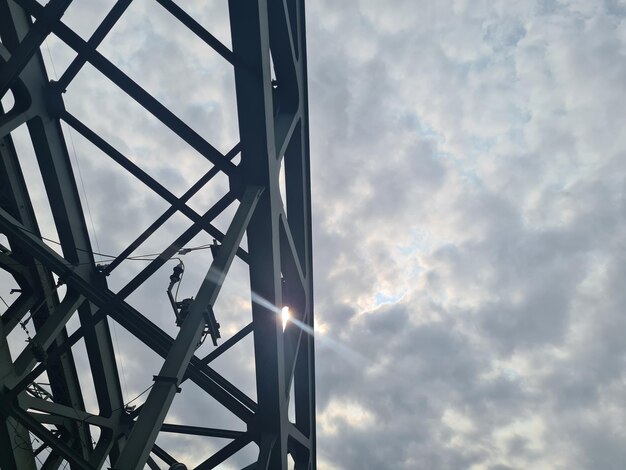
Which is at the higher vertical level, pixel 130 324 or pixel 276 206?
pixel 276 206

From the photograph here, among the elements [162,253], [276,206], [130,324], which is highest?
[162,253]

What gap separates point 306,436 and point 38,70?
31.7ft

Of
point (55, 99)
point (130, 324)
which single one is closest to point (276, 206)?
point (130, 324)

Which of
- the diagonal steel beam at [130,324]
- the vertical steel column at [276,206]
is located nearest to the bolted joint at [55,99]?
the diagonal steel beam at [130,324]

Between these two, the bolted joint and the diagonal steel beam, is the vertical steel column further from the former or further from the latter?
the bolted joint

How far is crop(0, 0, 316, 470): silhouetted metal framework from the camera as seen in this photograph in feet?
19.2

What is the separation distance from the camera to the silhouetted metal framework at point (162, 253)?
5.86m

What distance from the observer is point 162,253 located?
26.2ft

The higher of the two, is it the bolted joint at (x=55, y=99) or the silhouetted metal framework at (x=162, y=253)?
the bolted joint at (x=55, y=99)

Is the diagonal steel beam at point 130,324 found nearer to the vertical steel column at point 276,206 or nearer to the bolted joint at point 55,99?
the vertical steel column at point 276,206

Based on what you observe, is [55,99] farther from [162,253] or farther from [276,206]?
[276,206]

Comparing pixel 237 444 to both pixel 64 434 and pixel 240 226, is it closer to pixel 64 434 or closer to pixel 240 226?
pixel 64 434

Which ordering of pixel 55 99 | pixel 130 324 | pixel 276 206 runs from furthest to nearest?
pixel 130 324 < pixel 55 99 < pixel 276 206

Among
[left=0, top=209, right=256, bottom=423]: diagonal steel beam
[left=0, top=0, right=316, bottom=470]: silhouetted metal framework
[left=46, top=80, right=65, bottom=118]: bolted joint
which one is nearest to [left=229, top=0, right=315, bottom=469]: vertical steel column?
[left=0, top=0, right=316, bottom=470]: silhouetted metal framework
